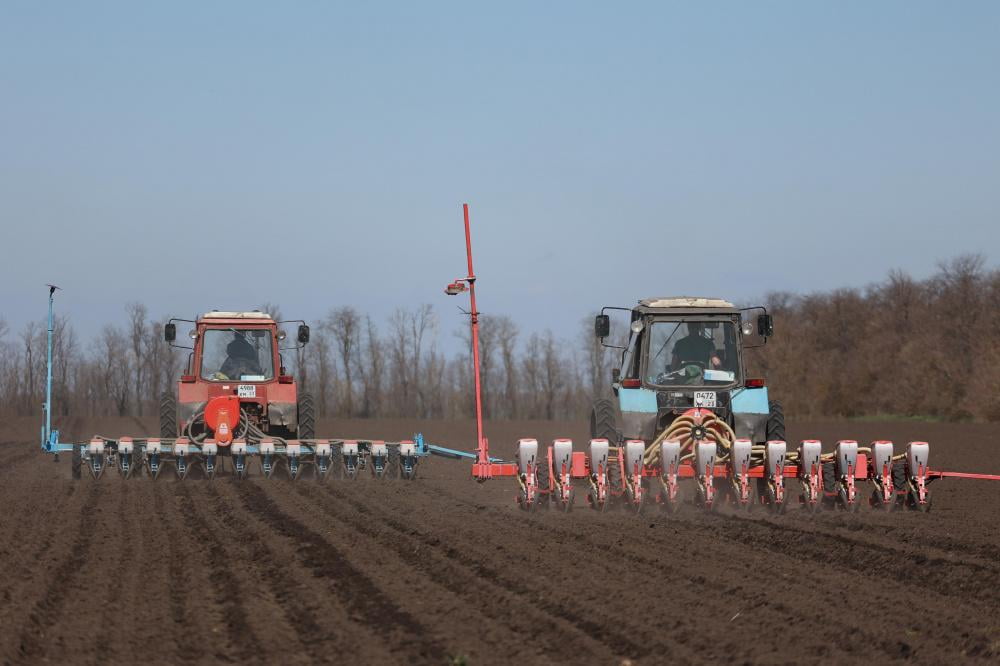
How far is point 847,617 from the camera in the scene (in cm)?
677

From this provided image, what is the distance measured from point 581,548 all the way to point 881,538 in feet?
8.84

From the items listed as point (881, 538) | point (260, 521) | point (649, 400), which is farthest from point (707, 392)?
point (260, 521)

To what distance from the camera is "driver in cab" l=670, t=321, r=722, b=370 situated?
13.5 meters

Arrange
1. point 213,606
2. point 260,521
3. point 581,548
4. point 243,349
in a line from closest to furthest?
point 213,606
point 581,548
point 260,521
point 243,349

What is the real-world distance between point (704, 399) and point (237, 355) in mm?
8761

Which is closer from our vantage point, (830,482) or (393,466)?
(830,482)

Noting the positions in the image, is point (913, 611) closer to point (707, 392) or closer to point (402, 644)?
point (402, 644)

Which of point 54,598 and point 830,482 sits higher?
point 830,482

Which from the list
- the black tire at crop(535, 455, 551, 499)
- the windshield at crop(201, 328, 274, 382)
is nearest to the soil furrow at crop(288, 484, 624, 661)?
the black tire at crop(535, 455, 551, 499)

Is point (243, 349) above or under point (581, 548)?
above

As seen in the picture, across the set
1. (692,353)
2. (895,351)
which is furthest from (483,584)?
(895,351)

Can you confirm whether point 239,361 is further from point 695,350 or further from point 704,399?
point 704,399

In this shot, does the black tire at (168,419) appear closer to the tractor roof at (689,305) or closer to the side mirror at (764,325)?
the tractor roof at (689,305)

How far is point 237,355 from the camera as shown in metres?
19.0
